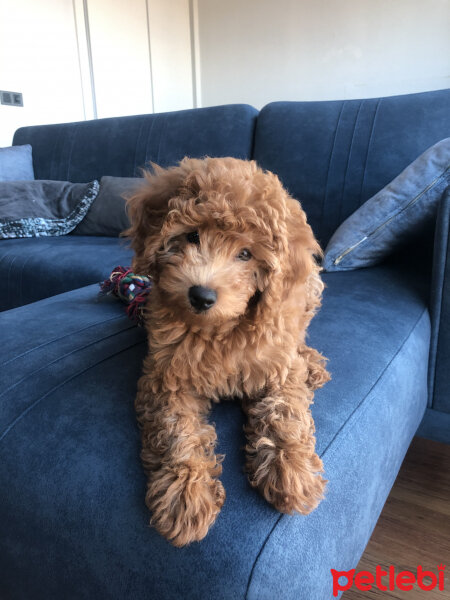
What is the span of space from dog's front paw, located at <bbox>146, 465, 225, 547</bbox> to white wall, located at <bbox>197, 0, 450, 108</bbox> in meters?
4.78

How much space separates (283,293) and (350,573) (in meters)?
0.71

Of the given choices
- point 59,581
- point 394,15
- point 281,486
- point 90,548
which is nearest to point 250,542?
point 281,486

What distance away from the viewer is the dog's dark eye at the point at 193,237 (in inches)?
39.7

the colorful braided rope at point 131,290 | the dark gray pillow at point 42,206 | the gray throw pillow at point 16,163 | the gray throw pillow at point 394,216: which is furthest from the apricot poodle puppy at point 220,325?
the gray throw pillow at point 16,163

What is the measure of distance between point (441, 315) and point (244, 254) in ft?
3.52

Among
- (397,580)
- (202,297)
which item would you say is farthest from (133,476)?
(397,580)

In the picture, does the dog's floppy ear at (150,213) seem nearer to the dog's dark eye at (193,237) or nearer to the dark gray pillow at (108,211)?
the dog's dark eye at (193,237)

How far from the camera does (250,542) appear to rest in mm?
763

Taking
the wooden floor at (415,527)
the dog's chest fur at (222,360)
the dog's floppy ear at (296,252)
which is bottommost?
the wooden floor at (415,527)

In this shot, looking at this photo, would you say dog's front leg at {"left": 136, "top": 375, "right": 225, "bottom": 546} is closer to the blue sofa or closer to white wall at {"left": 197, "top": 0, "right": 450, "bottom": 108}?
the blue sofa

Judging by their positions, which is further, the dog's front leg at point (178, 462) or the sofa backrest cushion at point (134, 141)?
the sofa backrest cushion at point (134, 141)

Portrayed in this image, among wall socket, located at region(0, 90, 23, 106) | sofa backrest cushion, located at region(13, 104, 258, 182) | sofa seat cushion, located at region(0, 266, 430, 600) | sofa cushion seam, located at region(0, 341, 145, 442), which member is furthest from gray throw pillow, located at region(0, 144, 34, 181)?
sofa cushion seam, located at region(0, 341, 145, 442)

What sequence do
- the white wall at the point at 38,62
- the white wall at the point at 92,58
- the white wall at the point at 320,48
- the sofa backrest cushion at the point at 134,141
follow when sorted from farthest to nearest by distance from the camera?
the white wall at the point at 92,58 < the white wall at the point at 38,62 < the white wall at the point at 320,48 < the sofa backrest cushion at the point at 134,141

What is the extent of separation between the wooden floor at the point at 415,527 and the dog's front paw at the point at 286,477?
787 mm
